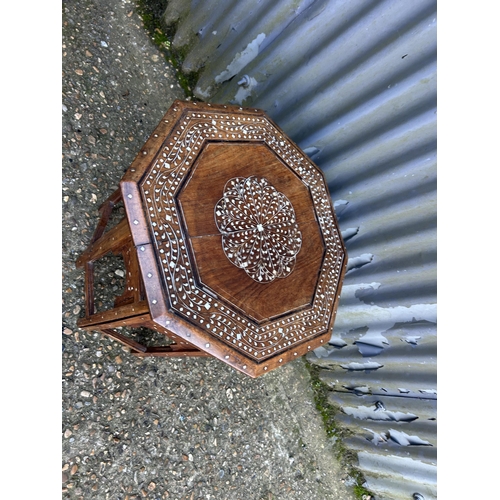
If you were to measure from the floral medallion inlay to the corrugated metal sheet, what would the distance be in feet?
1.98

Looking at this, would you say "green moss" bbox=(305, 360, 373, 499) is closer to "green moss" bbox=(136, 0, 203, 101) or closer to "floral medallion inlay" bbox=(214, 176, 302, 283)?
"floral medallion inlay" bbox=(214, 176, 302, 283)

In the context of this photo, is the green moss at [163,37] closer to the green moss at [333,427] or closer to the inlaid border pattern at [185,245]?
the inlaid border pattern at [185,245]

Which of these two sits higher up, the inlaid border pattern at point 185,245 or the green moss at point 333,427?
the inlaid border pattern at point 185,245

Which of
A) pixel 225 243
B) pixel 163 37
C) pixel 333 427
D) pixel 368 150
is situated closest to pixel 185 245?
pixel 225 243

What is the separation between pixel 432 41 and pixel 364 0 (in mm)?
424

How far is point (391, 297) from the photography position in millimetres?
2193

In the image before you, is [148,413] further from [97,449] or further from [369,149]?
[369,149]

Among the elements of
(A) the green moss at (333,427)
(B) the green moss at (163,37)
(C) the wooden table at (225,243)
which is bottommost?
(A) the green moss at (333,427)

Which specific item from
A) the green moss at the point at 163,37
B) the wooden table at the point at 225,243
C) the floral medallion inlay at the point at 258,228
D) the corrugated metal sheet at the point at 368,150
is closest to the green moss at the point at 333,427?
the corrugated metal sheet at the point at 368,150

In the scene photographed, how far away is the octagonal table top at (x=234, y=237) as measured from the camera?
4.83ft

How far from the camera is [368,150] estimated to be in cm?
205

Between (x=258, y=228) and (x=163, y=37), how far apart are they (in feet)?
6.56

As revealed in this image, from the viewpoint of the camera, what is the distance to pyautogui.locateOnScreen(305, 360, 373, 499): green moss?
9.65ft

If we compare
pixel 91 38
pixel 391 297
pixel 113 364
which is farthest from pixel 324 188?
pixel 91 38
